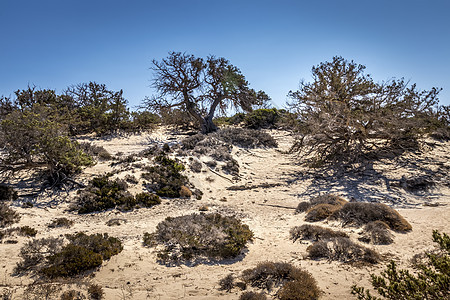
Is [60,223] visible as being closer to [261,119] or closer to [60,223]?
[60,223]

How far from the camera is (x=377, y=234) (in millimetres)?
6465

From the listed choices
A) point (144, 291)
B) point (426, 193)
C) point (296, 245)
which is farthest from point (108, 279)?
point (426, 193)

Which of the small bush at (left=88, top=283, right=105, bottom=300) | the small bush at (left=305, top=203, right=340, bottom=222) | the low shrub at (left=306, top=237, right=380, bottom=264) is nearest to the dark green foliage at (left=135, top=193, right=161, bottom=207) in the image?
the small bush at (left=305, top=203, right=340, bottom=222)

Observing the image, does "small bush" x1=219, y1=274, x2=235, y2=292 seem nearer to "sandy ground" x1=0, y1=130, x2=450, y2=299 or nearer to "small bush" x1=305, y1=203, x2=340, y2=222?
"sandy ground" x1=0, y1=130, x2=450, y2=299

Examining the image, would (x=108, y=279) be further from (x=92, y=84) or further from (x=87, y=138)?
(x=92, y=84)

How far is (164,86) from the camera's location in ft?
76.3

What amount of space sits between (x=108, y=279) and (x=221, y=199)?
774cm

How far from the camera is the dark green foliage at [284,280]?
414cm

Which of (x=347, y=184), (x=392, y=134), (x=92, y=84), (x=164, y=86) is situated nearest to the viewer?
(x=347, y=184)

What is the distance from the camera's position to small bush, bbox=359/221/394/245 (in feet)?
20.7

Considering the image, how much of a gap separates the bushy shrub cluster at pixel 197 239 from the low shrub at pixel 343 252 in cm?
183

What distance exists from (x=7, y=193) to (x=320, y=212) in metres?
11.4

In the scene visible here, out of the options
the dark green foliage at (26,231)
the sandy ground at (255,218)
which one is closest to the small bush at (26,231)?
the dark green foliage at (26,231)

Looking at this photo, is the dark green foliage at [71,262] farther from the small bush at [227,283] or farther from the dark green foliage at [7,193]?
the dark green foliage at [7,193]
